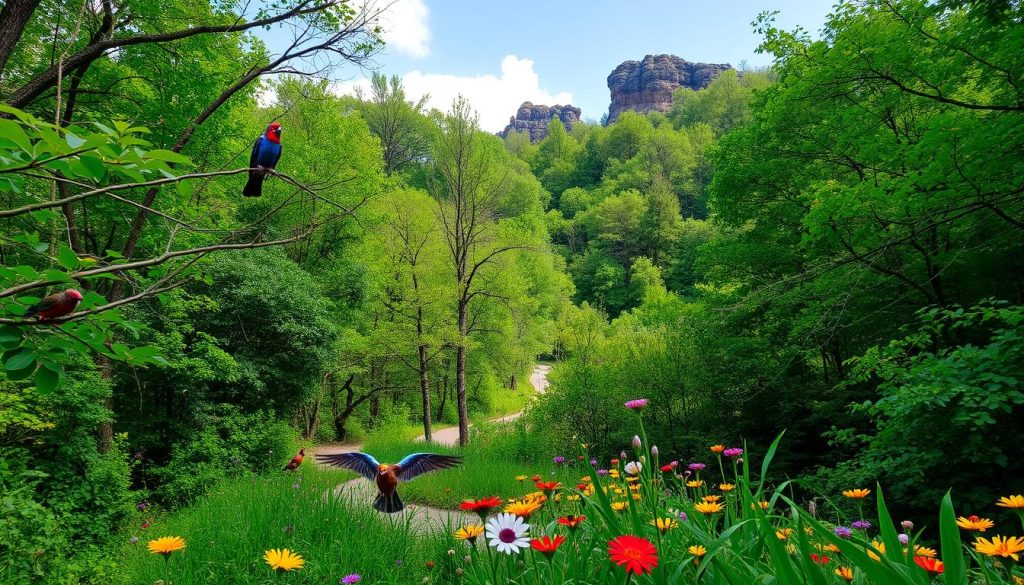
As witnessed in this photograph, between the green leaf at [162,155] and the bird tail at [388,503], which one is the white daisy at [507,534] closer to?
the green leaf at [162,155]

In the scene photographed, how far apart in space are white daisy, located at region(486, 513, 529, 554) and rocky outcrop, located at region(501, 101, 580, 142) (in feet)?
311

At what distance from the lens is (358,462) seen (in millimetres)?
2898

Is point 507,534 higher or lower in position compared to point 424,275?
lower

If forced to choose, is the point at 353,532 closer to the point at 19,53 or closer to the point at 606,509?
the point at 606,509

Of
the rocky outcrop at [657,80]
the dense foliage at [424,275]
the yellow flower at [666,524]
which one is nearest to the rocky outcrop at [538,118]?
the rocky outcrop at [657,80]

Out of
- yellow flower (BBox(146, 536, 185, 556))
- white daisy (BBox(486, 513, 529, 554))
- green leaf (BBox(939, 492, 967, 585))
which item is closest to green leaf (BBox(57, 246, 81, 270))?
yellow flower (BBox(146, 536, 185, 556))

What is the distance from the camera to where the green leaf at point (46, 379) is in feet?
2.91

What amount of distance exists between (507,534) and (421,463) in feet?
6.70

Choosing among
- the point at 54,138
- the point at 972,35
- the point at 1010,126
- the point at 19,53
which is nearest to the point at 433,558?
the point at 54,138

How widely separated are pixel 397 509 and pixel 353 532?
25cm

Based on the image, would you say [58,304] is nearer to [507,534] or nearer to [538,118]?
[507,534]

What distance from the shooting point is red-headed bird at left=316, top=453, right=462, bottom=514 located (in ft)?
8.33

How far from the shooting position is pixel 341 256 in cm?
1436

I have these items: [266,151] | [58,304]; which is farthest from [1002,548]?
[266,151]
